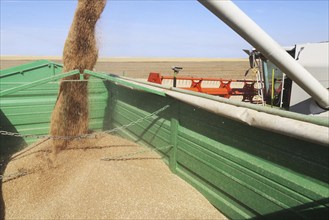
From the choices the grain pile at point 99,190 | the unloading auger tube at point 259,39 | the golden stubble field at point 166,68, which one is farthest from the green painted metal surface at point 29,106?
the golden stubble field at point 166,68

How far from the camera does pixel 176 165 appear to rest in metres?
4.24

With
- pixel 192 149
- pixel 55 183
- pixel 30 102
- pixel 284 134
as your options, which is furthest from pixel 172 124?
pixel 30 102

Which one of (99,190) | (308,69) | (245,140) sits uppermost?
(308,69)

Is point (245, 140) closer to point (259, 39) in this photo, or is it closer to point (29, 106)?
point (259, 39)

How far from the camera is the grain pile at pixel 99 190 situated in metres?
3.41

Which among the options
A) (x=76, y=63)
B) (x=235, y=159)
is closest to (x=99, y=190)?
(x=235, y=159)

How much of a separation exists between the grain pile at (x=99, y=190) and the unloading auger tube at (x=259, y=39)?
162 cm

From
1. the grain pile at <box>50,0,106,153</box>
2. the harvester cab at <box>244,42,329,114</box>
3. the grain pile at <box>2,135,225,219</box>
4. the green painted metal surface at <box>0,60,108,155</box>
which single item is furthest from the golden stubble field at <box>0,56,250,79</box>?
the grain pile at <box>2,135,225,219</box>

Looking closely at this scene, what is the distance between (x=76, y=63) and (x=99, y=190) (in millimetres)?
2262

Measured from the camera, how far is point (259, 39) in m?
2.28

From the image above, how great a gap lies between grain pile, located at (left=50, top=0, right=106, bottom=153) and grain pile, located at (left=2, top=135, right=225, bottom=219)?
0.58m

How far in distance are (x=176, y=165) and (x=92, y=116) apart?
8.90ft

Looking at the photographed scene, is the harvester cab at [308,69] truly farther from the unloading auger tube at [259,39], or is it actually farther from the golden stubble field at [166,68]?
the golden stubble field at [166,68]

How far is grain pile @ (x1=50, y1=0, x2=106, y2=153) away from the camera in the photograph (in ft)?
16.1
